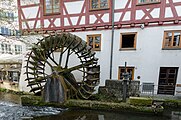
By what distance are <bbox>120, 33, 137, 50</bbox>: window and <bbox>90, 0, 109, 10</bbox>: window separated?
65.8 inches

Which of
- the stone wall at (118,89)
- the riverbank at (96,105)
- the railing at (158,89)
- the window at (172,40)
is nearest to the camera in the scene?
the riverbank at (96,105)

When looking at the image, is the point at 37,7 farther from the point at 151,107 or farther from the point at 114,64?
the point at 151,107

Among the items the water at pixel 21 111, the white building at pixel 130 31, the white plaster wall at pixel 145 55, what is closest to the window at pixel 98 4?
the white building at pixel 130 31

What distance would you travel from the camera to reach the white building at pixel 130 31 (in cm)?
592

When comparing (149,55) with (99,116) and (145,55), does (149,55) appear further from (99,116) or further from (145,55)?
(99,116)

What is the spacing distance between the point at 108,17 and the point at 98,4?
84cm

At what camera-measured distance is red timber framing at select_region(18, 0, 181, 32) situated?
5730mm

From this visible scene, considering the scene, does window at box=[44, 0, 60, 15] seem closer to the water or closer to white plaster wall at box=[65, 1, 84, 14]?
white plaster wall at box=[65, 1, 84, 14]

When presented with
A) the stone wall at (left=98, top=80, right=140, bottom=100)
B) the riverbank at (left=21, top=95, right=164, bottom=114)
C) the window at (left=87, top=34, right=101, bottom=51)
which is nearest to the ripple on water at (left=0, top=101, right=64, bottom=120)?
the riverbank at (left=21, top=95, right=164, bottom=114)

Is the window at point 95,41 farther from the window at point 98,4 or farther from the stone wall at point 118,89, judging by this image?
the stone wall at point 118,89

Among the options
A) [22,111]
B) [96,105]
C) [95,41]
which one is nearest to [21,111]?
[22,111]

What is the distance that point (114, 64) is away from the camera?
265 inches

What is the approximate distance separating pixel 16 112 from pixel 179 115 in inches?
239

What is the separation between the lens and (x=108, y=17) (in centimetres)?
657
